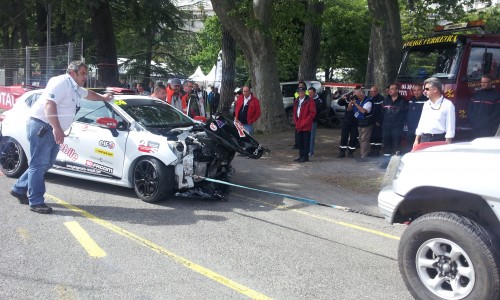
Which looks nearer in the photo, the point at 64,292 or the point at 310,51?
the point at 64,292

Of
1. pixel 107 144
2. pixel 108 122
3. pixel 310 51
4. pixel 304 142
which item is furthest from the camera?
pixel 310 51

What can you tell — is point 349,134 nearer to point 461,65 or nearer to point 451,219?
point 461,65

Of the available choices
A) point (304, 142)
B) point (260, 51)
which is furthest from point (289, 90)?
point (304, 142)

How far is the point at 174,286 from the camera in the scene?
14.1 feet

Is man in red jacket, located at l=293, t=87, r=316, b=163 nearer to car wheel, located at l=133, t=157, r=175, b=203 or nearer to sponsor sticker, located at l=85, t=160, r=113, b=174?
car wheel, located at l=133, t=157, r=175, b=203

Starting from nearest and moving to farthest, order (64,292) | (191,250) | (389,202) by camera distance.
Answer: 1. (64,292)
2. (389,202)
3. (191,250)

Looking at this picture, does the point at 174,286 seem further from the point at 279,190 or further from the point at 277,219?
the point at 279,190

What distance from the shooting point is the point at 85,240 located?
215 inches

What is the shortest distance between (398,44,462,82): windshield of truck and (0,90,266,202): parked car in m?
5.65

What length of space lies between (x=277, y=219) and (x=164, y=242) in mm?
1729

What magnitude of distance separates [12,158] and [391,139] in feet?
24.7

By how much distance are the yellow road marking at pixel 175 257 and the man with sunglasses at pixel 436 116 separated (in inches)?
148

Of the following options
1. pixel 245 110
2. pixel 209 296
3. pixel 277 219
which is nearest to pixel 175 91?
pixel 245 110

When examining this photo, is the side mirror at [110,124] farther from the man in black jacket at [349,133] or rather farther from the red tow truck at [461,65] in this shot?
the red tow truck at [461,65]
